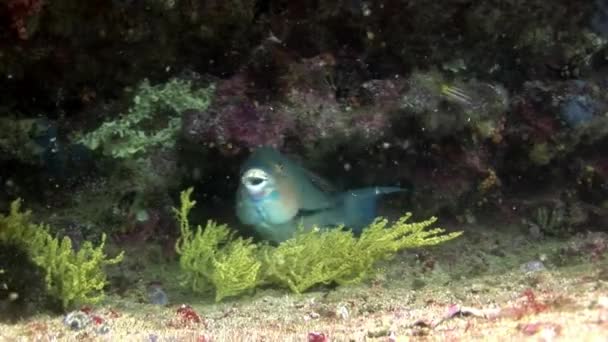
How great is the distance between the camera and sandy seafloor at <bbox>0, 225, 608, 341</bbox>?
269cm

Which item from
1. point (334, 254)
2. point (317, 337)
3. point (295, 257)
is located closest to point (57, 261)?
point (295, 257)

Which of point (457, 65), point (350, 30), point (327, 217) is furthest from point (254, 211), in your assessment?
point (457, 65)

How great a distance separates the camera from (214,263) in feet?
14.9

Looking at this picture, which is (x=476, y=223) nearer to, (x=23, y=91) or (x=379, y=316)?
(x=379, y=316)

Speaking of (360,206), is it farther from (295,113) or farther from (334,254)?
(295,113)

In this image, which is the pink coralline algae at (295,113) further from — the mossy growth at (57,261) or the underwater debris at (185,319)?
the underwater debris at (185,319)

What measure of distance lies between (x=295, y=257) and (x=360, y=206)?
38.5 inches

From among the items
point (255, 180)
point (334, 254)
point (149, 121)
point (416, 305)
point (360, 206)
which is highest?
point (149, 121)

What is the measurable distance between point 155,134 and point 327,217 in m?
1.77

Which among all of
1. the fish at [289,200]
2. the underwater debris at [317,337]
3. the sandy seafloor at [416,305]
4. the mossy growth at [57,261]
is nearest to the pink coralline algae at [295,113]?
the fish at [289,200]

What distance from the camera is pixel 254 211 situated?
5.19m

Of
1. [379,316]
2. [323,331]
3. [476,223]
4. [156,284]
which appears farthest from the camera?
[476,223]

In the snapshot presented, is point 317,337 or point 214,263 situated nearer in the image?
point 317,337

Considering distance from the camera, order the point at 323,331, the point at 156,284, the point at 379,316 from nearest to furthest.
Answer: the point at 323,331 < the point at 379,316 < the point at 156,284
